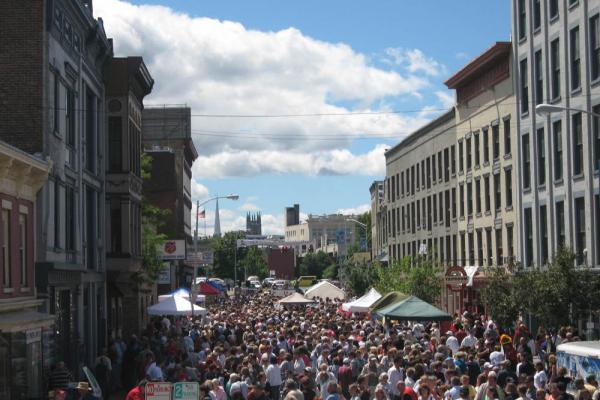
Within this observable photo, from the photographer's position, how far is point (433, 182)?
64.2 metres

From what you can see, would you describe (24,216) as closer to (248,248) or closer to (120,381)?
(120,381)

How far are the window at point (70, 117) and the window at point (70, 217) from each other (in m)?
1.42

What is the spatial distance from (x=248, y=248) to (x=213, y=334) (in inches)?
6308

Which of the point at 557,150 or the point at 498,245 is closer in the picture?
the point at 557,150

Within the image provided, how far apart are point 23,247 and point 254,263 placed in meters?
162

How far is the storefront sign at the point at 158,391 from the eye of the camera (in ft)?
53.0

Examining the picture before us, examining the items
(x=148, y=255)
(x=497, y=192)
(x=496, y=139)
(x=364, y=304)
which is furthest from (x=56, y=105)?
(x=497, y=192)

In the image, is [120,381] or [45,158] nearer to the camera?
[45,158]

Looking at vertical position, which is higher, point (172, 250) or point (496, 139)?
point (496, 139)

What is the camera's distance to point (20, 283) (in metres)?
25.2

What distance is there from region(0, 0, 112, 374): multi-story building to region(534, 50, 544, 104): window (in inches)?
685

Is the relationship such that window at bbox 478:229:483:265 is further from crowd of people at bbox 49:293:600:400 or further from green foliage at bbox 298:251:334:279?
green foliage at bbox 298:251:334:279

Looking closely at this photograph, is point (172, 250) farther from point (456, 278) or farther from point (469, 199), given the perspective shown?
point (469, 199)

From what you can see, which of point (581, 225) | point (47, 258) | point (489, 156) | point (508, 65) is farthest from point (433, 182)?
point (47, 258)
